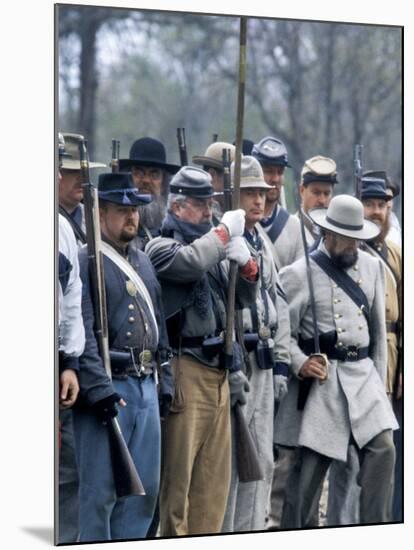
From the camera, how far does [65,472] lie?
9.31 m

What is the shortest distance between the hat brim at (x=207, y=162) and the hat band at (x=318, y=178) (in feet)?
1.89

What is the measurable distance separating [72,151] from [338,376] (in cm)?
198

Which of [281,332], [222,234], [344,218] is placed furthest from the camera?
[344,218]

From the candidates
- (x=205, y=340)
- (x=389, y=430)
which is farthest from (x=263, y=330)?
(x=389, y=430)

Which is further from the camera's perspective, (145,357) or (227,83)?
(227,83)

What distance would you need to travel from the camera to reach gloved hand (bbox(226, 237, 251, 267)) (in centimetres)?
963

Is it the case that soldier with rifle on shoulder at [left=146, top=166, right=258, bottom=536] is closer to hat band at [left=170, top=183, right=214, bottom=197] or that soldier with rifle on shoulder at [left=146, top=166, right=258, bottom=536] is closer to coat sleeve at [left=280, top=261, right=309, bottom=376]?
hat band at [left=170, top=183, right=214, bottom=197]

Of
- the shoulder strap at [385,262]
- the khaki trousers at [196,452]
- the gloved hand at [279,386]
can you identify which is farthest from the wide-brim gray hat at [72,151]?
the shoulder strap at [385,262]

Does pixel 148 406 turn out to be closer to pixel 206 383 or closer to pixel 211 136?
pixel 206 383

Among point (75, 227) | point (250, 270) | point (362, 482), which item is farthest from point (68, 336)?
point (362, 482)

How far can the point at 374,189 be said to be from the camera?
404 inches

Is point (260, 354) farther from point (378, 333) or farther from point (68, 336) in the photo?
point (68, 336)

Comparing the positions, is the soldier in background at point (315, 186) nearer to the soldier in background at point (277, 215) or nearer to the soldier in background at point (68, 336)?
the soldier in background at point (277, 215)

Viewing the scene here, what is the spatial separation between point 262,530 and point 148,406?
3.45ft
